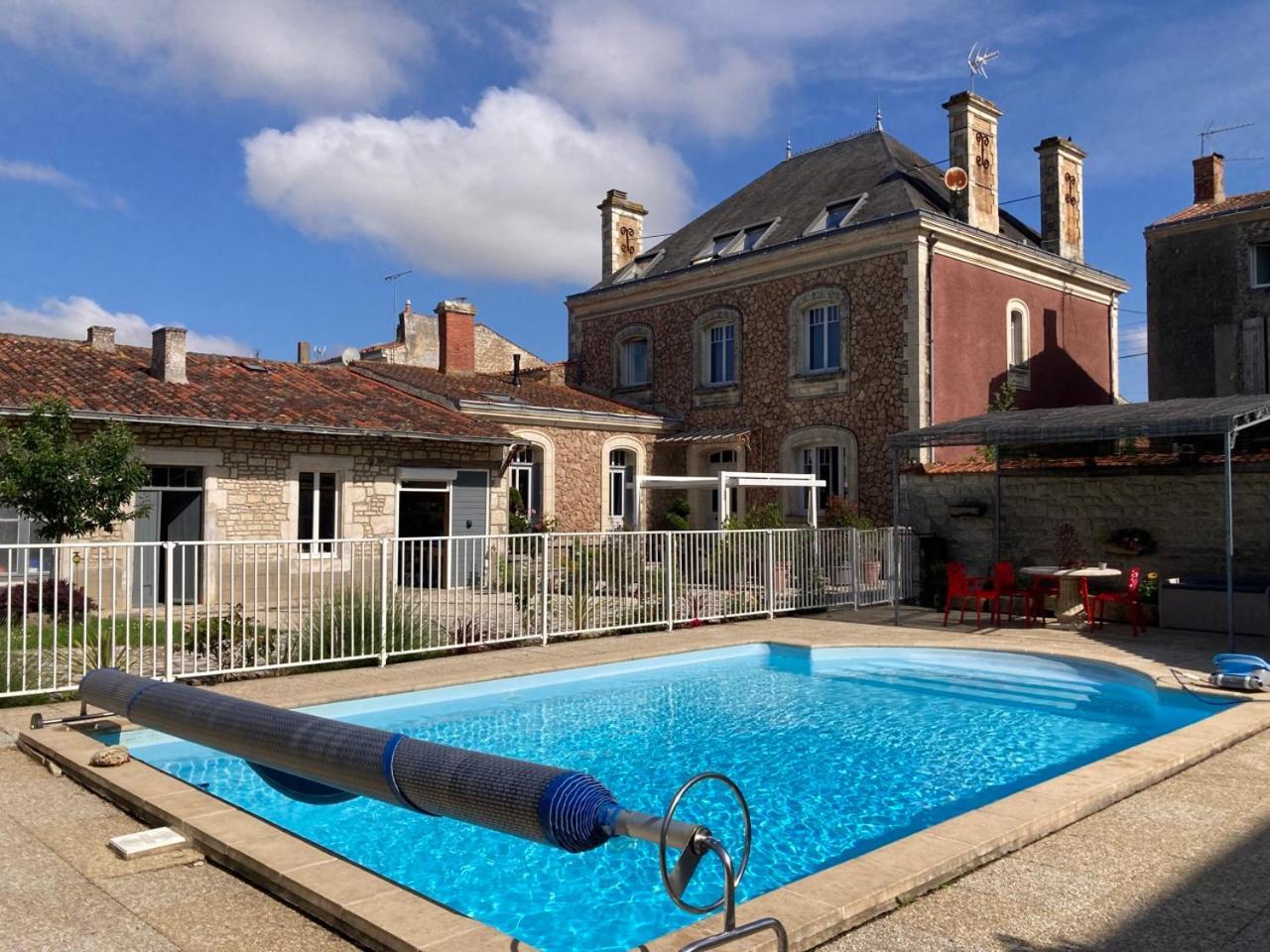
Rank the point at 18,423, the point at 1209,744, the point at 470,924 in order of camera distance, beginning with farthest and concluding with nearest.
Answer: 1. the point at 18,423
2. the point at 1209,744
3. the point at 470,924

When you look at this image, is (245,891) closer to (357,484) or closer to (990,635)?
(990,635)

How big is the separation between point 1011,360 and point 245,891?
19.0 m

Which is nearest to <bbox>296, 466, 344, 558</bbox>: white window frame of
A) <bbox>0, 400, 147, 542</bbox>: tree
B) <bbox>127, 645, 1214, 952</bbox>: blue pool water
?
<bbox>0, 400, 147, 542</bbox>: tree

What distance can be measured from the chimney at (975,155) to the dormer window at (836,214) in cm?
190

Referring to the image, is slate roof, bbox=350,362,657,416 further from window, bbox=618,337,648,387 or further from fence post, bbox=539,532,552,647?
fence post, bbox=539,532,552,647

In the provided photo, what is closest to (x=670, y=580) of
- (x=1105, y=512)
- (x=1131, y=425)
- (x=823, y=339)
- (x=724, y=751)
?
(x=724, y=751)

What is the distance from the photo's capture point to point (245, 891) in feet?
12.3

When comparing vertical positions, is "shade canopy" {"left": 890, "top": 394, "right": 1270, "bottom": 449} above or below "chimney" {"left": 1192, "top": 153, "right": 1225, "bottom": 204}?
below

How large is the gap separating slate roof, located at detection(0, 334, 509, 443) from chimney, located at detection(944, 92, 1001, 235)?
33.3 feet

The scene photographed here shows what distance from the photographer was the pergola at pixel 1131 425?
966cm

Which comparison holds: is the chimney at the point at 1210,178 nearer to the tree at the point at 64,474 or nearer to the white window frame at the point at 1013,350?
the white window frame at the point at 1013,350

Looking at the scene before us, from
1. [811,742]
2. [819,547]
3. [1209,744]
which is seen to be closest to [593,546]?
[819,547]

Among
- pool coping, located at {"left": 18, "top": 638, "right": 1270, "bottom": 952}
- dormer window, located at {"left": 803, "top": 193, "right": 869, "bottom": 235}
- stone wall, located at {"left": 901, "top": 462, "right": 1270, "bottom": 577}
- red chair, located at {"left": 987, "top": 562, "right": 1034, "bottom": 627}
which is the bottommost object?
pool coping, located at {"left": 18, "top": 638, "right": 1270, "bottom": 952}

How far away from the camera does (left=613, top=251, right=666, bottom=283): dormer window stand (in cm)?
2441
